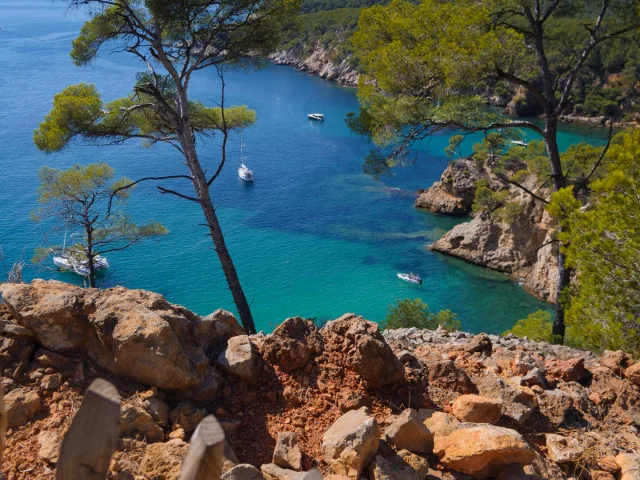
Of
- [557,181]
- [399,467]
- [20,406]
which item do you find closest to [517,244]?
[557,181]

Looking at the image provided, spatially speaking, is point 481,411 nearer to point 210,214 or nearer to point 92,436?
point 92,436

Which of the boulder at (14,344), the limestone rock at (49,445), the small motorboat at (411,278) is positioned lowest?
the small motorboat at (411,278)

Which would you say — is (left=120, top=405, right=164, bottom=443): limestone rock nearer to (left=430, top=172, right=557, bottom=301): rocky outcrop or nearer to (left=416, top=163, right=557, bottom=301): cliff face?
(left=416, top=163, right=557, bottom=301): cliff face

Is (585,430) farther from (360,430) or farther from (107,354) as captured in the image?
(107,354)

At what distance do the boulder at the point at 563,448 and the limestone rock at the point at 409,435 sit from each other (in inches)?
45.1

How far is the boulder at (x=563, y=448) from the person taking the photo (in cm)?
436

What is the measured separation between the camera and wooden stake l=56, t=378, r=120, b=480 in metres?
1.67

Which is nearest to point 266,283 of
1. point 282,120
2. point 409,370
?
point 409,370

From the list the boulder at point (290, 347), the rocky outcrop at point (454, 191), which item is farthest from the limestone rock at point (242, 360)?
the rocky outcrop at point (454, 191)

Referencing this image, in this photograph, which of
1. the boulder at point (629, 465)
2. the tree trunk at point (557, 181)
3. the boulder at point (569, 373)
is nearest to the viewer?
the boulder at point (629, 465)

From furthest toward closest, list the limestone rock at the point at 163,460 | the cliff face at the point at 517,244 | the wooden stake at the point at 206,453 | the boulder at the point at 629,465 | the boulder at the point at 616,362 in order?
1. the cliff face at the point at 517,244
2. the boulder at the point at 616,362
3. the boulder at the point at 629,465
4. the limestone rock at the point at 163,460
5. the wooden stake at the point at 206,453

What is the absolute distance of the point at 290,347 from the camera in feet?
16.4

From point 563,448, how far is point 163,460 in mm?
3194

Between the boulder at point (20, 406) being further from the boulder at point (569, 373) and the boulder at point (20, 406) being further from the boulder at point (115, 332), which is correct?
the boulder at point (569, 373)
